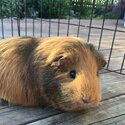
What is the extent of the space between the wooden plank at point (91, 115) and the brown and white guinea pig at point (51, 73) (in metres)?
0.08

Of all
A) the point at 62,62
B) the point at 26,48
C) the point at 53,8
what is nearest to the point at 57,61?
the point at 62,62

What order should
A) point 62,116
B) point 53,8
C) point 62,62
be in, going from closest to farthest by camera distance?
1. point 62,62
2. point 62,116
3. point 53,8

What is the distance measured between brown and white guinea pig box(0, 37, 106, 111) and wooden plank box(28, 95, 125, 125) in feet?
0.26

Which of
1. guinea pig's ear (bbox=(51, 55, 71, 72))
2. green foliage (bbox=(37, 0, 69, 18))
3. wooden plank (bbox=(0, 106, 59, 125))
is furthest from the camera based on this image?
green foliage (bbox=(37, 0, 69, 18))

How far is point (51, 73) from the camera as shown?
1.26 meters

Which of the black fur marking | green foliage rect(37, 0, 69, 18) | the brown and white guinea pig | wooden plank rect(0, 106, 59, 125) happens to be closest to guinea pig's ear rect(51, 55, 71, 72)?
the brown and white guinea pig

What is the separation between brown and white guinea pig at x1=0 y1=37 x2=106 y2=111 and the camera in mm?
1232

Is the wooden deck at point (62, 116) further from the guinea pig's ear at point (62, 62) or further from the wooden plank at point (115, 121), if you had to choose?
the guinea pig's ear at point (62, 62)

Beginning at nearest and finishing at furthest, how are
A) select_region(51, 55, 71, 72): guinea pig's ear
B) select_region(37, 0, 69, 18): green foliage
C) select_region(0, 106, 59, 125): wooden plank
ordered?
select_region(51, 55, 71, 72): guinea pig's ear → select_region(0, 106, 59, 125): wooden plank → select_region(37, 0, 69, 18): green foliage

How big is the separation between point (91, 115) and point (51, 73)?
0.37m

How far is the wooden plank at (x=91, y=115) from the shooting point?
1379mm

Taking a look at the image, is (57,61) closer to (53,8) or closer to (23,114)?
(23,114)

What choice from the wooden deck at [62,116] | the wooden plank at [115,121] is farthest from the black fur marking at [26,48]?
the wooden plank at [115,121]

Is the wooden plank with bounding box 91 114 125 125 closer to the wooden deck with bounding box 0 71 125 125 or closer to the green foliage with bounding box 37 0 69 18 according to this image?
the wooden deck with bounding box 0 71 125 125
